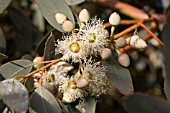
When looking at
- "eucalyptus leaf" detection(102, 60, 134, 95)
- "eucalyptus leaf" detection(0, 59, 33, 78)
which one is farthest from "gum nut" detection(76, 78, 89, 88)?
"eucalyptus leaf" detection(0, 59, 33, 78)

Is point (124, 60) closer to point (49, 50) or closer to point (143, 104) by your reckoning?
point (49, 50)

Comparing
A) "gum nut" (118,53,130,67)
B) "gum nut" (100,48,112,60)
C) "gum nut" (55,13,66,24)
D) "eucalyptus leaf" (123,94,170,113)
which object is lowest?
"eucalyptus leaf" (123,94,170,113)

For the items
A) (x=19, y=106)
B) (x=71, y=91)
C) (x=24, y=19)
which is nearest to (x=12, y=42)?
(x=24, y=19)

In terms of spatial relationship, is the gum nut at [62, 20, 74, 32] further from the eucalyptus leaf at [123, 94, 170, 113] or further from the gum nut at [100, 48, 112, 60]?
the eucalyptus leaf at [123, 94, 170, 113]

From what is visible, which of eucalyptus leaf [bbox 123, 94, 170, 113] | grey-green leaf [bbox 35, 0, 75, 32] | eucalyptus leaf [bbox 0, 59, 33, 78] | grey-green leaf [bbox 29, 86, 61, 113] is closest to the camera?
eucalyptus leaf [bbox 123, 94, 170, 113]

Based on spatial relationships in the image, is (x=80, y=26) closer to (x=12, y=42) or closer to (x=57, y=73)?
(x=57, y=73)

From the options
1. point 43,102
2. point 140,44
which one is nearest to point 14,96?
point 43,102

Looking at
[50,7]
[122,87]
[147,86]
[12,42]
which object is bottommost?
[147,86]
